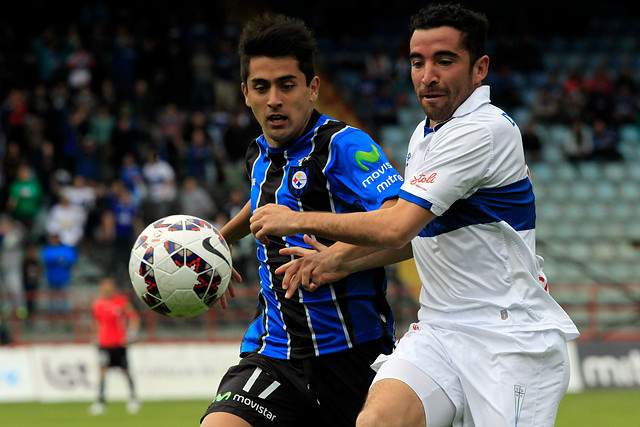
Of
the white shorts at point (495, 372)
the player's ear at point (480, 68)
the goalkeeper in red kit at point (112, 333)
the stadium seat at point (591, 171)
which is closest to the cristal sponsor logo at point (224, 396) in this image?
the white shorts at point (495, 372)

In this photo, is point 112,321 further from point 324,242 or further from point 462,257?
point 462,257

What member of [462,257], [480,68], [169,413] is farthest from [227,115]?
[462,257]

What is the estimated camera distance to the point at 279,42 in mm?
4973

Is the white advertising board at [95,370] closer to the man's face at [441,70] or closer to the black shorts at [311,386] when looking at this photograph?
the black shorts at [311,386]

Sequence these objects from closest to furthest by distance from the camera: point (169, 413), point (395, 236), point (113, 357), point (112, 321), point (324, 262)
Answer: point (395, 236)
point (324, 262)
point (169, 413)
point (113, 357)
point (112, 321)

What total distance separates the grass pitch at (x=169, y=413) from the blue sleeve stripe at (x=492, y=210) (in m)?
7.95

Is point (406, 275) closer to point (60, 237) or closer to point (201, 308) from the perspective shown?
point (60, 237)

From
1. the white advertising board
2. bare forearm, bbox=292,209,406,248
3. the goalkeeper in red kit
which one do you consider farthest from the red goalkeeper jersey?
bare forearm, bbox=292,209,406,248

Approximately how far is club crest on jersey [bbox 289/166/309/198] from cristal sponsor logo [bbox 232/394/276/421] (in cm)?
102

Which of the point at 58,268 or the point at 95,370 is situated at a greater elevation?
the point at 58,268

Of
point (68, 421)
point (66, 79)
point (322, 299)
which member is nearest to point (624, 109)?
point (66, 79)

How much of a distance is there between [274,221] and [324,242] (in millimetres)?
607

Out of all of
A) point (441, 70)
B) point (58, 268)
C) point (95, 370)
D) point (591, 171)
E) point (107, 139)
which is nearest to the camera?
point (441, 70)

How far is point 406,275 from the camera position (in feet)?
60.6
